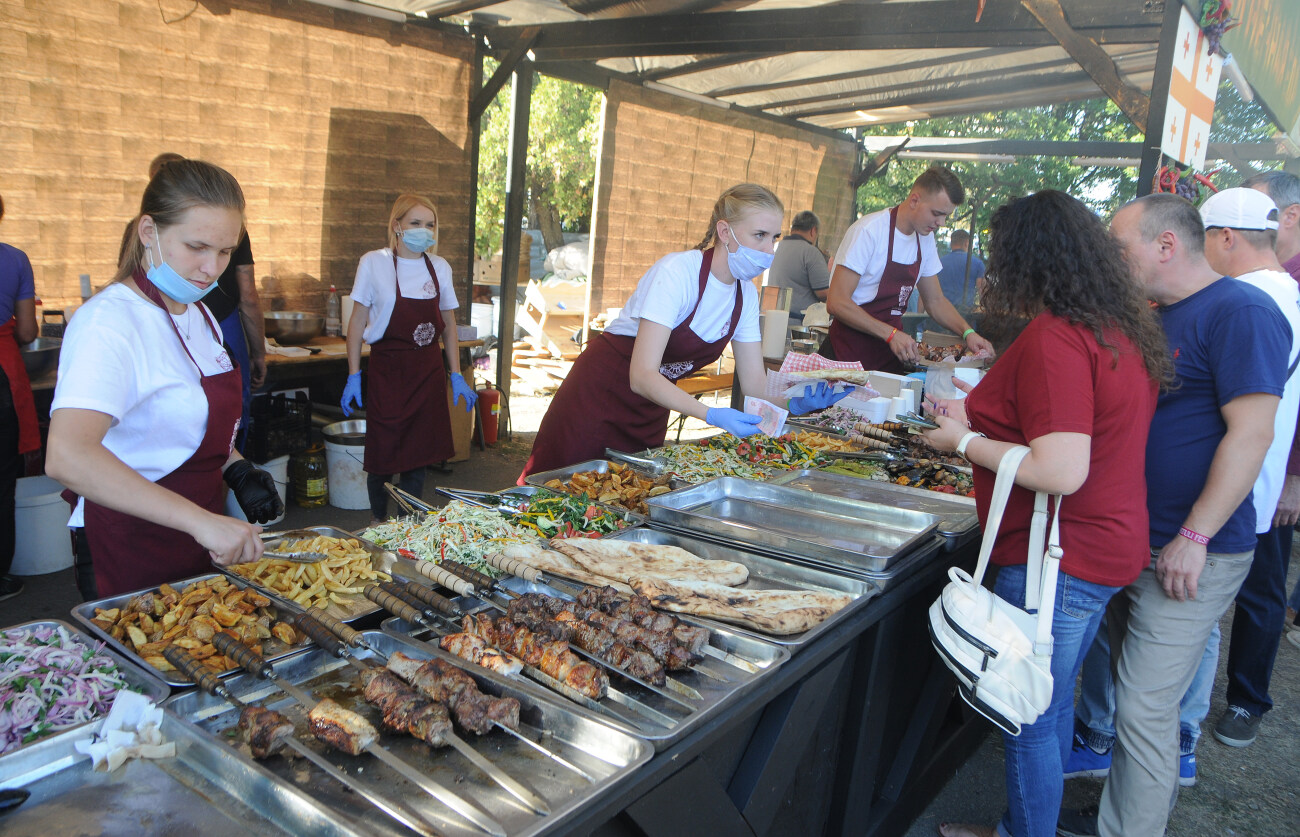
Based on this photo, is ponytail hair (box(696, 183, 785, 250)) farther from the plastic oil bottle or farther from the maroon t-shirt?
the plastic oil bottle

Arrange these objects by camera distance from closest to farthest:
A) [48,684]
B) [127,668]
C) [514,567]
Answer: [48,684], [127,668], [514,567]

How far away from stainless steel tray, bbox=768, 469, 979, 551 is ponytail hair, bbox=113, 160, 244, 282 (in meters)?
2.19

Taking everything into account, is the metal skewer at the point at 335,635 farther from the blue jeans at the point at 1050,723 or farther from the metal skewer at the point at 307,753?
the blue jeans at the point at 1050,723

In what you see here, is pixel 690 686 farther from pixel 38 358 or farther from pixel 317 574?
pixel 38 358

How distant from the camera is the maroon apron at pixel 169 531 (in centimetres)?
231

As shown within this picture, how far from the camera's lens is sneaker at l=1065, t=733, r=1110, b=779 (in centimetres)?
366

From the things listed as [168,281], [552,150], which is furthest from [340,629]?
[552,150]

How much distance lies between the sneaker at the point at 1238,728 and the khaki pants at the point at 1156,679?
157cm

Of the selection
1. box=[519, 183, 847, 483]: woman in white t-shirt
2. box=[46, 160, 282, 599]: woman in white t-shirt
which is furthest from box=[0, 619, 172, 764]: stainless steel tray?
box=[519, 183, 847, 483]: woman in white t-shirt

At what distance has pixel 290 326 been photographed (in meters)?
6.45

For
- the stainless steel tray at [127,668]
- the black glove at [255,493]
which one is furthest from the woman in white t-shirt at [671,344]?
the stainless steel tray at [127,668]

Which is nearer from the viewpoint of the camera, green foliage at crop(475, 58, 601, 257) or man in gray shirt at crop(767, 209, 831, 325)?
man in gray shirt at crop(767, 209, 831, 325)

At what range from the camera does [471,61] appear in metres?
7.68

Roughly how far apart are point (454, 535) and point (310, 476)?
14.2 ft
